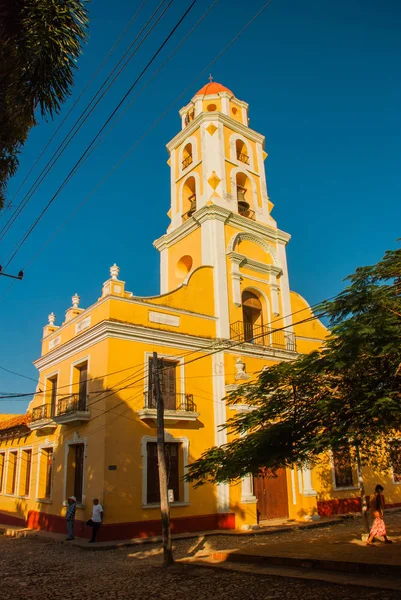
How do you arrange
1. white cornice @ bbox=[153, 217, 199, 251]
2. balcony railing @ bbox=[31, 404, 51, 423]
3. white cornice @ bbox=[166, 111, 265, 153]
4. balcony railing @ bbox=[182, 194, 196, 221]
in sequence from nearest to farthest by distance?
balcony railing @ bbox=[31, 404, 51, 423]
white cornice @ bbox=[153, 217, 199, 251]
balcony railing @ bbox=[182, 194, 196, 221]
white cornice @ bbox=[166, 111, 265, 153]

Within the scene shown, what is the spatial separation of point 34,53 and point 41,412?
16.3 meters

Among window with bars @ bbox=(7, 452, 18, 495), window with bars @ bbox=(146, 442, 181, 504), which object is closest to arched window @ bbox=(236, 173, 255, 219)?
window with bars @ bbox=(146, 442, 181, 504)

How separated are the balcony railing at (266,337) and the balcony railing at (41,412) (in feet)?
28.0

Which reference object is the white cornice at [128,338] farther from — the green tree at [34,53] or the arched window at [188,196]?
the green tree at [34,53]

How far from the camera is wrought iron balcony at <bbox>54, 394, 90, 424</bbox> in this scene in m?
16.0

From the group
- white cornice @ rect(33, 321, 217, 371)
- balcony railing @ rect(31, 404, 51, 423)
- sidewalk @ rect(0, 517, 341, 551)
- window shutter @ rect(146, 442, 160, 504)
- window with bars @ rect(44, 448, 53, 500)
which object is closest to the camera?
sidewalk @ rect(0, 517, 341, 551)

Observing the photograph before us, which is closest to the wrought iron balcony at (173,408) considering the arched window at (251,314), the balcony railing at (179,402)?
the balcony railing at (179,402)

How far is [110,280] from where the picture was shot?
17062mm

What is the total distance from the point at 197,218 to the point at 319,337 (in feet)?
27.8

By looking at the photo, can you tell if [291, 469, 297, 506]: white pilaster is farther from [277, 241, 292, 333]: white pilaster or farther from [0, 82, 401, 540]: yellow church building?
[277, 241, 292, 333]: white pilaster

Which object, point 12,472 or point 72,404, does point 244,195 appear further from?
point 12,472

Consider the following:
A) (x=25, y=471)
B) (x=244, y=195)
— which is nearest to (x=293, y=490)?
(x=25, y=471)

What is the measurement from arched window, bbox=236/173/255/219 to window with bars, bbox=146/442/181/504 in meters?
11.5

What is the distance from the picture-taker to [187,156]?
2452 cm
